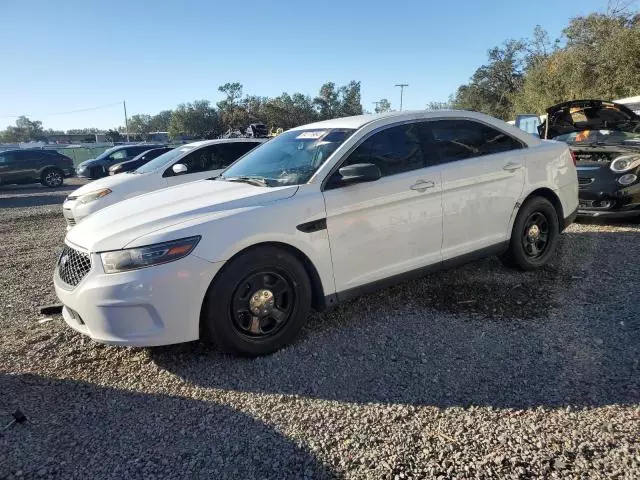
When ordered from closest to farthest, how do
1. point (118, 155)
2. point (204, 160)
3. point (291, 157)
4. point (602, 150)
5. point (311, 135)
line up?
point (291, 157)
point (311, 135)
point (602, 150)
point (204, 160)
point (118, 155)

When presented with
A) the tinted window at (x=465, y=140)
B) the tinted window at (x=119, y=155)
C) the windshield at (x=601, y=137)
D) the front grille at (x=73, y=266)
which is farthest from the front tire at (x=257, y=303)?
the tinted window at (x=119, y=155)

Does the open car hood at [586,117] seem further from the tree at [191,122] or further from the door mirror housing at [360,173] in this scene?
the tree at [191,122]

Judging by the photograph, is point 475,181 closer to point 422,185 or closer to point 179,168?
point 422,185

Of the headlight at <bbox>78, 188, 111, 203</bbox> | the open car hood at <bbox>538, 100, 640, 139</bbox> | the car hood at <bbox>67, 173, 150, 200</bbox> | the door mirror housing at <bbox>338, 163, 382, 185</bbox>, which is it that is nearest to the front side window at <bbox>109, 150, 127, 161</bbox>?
the car hood at <bbox>67, 173, 150, 200</bbox>

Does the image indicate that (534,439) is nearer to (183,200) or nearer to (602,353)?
(602,353)

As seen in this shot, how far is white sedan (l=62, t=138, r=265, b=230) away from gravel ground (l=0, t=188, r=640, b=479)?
11.2 feet

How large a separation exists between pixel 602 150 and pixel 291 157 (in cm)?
506

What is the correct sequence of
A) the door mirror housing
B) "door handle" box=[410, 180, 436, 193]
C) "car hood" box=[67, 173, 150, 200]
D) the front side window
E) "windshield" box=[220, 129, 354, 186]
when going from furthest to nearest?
the front side window, "car hood" box=[67, 173, 150, 200], "door handle" box=[410, 180, 436, 193], "windshield" box=[220, 129, 354, 186], the door mirror housing

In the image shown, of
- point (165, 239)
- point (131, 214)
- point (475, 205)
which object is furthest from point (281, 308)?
point (475, 205)

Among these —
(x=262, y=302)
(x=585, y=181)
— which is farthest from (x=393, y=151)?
(x=585, y=181)

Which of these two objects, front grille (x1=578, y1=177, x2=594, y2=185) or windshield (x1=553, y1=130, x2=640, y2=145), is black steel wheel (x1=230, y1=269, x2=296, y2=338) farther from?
windshield (x1=553, y1=130, x2=640, y2=145)

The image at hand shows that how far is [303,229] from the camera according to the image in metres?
3.25

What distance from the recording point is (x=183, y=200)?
139 inches

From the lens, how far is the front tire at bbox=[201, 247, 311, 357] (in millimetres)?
3008
